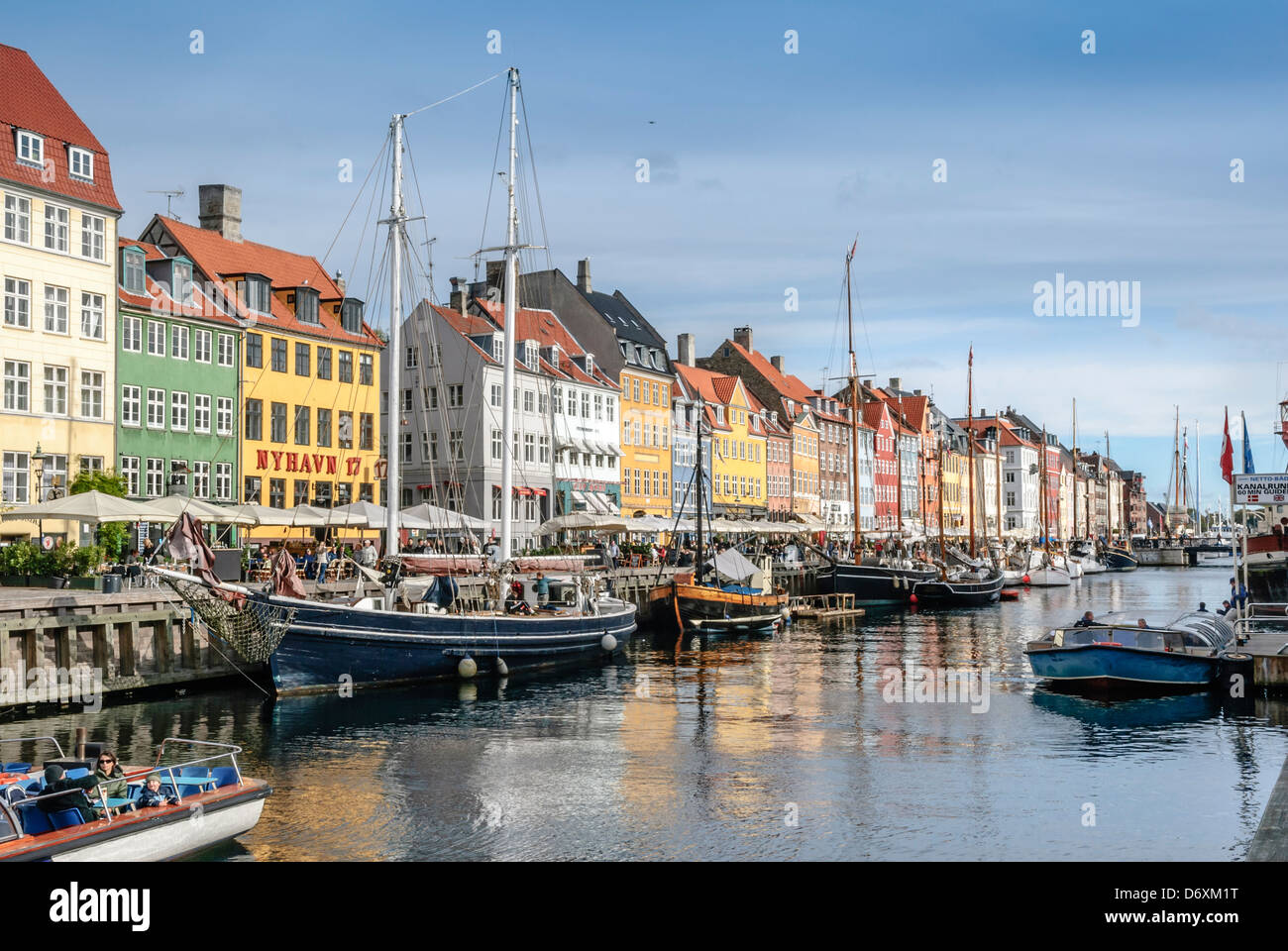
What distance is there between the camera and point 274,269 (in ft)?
199

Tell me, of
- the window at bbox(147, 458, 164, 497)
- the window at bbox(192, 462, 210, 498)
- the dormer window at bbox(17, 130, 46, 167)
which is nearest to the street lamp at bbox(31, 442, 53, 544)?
the window at bbox(147, 458, 164, 497)

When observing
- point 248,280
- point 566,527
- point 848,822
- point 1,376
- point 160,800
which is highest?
point 248,280

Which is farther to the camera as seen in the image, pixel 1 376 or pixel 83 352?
pixel 83 352

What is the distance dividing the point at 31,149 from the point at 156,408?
1078cm

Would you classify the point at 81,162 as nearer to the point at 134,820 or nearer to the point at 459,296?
the point at 459,296

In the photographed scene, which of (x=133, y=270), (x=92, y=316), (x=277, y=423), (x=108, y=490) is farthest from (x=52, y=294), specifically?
(x=277, y=423)

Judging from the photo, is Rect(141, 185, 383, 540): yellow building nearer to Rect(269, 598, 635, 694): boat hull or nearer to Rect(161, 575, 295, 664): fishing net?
Rect(269, 598, 635, 694): boat hull

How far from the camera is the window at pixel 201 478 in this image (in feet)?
172

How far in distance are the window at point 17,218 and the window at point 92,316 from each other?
3.18 m

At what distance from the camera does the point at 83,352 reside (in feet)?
157

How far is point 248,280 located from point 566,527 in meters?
17.8
